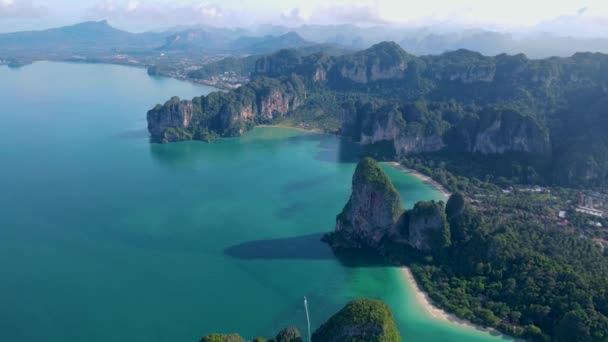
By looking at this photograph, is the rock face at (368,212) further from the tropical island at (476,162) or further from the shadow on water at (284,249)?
the shadow on water at (284,249)

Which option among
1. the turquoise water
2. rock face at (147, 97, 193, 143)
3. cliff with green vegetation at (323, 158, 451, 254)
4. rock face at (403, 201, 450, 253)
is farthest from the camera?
rock face at (147, 97, 193, 143)

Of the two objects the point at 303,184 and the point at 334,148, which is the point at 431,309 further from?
the point at 334,148

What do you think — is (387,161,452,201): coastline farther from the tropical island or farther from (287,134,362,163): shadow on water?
(287,134,362,163): shadow on water

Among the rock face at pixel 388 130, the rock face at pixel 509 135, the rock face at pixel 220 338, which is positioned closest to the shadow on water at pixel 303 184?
the rock face at pixel 388 130

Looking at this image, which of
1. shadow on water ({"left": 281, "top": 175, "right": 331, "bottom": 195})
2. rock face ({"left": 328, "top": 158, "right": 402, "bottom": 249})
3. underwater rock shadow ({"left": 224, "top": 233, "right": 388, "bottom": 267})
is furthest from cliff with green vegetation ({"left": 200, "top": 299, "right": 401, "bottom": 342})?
shadow on water ({"left": 281, "top": 175, "right": 331, "bottom": 195})

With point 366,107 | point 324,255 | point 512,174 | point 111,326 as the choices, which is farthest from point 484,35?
point 111,326

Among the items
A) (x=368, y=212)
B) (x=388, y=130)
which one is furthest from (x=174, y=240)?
(x=388, y=130)
